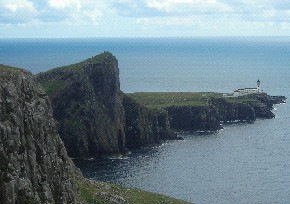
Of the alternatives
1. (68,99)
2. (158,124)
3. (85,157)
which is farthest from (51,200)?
(158,124)

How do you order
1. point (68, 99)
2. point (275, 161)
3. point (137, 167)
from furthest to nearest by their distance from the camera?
point (68, 99), point (275, 161), point (137, 167)

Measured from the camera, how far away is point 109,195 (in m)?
92.1

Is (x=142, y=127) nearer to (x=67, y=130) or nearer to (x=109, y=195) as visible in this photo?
(x=67, y=130)

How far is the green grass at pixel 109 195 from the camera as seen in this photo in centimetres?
8869

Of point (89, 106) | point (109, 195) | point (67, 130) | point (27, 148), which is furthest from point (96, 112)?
point (27, 148)

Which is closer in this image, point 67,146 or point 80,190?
point 80,190

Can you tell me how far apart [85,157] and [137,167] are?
20336 millimetres

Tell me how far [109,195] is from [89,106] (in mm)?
79137

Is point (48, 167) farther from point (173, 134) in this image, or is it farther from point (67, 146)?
point (173, 134)

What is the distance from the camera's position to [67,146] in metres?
163

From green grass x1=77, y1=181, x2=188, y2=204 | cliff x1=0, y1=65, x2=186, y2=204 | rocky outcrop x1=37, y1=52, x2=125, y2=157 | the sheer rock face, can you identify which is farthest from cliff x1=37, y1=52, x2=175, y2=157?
the sheer rock face

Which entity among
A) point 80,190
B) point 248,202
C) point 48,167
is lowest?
point 248,202

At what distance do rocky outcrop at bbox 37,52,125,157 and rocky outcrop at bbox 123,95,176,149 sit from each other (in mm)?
3961

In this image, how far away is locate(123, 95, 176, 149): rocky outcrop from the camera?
178625 millimetres
